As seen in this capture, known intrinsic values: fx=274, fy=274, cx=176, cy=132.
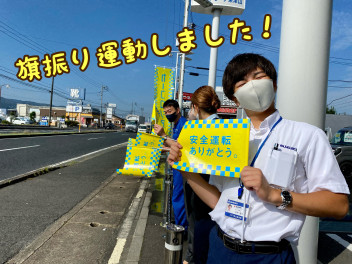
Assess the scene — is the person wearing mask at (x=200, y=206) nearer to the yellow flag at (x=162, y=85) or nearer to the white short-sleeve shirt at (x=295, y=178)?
the white short-sleeve shirt at (x=295, y=178)

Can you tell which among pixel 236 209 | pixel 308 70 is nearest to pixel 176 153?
pixel 236 209

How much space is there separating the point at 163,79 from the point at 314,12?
378 centimetres

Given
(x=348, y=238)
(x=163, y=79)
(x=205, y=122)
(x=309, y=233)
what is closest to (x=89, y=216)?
(x=163, y=79)

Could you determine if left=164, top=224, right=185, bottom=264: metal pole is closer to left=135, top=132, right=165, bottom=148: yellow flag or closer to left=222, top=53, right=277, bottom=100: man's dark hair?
left=135, top=132, right=165, bottom=148: yellow flag

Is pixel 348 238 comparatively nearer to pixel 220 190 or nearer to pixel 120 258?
pixel 120 258

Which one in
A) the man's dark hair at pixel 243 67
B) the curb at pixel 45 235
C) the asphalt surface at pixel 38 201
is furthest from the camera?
the asphalt surface at pixel 38 201

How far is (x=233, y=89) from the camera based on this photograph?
55.2 inches

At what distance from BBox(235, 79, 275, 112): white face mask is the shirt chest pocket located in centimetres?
23

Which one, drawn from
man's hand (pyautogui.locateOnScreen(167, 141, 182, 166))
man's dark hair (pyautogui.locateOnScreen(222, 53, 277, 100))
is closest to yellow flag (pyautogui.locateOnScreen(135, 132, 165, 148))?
man's hand (pyautogui.locateOnScreen(167, 141, 182, 166))

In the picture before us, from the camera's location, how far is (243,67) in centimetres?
133

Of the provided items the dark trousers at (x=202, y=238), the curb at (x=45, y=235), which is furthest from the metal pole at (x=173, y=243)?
the curb at (x=45, y=235)

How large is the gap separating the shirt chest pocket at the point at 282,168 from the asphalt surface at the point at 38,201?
328 centimetres

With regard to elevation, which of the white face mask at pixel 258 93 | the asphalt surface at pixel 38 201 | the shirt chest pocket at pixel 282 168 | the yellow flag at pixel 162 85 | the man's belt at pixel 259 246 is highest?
the yellow flag at pixel 162 85

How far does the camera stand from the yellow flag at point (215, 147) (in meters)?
1.27
